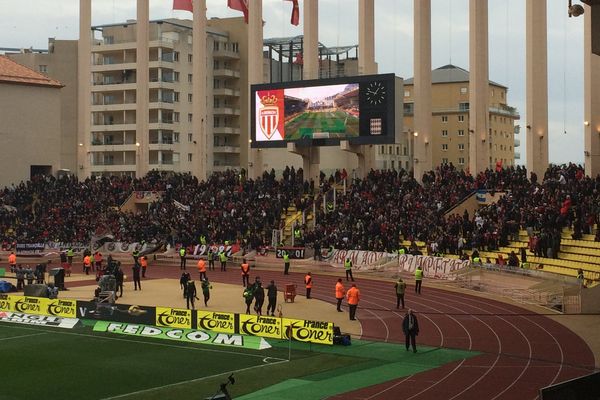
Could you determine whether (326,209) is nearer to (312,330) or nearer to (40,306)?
(40,306)

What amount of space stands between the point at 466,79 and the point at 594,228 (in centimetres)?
8991

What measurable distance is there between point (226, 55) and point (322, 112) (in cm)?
4563

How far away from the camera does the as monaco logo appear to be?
65.6 m

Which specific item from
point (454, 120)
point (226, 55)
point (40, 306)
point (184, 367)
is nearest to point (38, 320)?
point (40, 306)

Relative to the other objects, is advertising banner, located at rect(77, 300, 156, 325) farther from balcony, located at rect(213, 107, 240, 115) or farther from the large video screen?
balcony, located at rect(213, 107, 240, 115)

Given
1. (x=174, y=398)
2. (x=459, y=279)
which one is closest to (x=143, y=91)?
(x=459, y=279)

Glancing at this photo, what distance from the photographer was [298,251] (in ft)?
184

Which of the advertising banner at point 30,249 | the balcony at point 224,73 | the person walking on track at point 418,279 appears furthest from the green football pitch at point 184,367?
the balcony at point 224,73

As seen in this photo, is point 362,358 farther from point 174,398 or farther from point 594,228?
point 594,228

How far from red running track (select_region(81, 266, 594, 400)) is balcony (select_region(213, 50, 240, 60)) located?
2518 inches

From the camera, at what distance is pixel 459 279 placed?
45469mm

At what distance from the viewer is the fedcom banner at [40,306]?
3428 centimetres

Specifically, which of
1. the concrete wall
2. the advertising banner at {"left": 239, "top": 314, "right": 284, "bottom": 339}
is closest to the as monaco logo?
the concrete wall

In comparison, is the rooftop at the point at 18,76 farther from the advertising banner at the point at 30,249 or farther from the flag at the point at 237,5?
the flag at the point at 237,5
